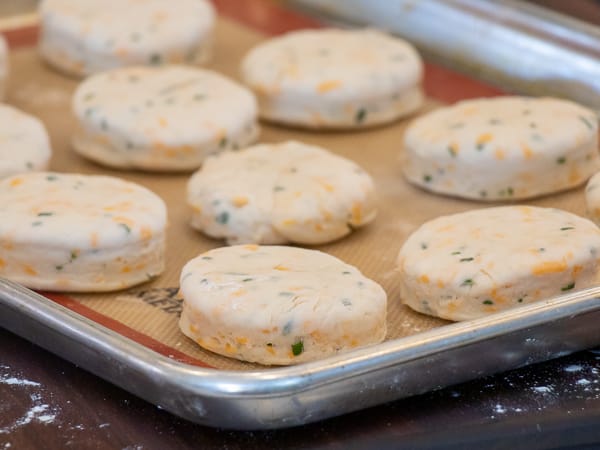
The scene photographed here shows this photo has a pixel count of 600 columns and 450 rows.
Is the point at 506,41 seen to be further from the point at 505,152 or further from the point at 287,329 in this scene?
the point at 287,329

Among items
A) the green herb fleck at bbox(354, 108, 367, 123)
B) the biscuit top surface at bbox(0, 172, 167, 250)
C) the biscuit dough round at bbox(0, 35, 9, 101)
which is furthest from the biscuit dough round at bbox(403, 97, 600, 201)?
the biscuit dough round at bbox(0, 35, 9, 101)

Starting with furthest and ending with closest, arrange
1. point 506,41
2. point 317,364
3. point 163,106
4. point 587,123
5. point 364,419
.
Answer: point 506,41 → point 163,106 → point 587,123 → point 364,419 → point 317,364

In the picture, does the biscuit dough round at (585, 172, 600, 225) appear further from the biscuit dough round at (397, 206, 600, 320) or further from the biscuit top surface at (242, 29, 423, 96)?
the biscuit top surface at (242, 29, 423, 96)

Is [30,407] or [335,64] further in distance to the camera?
[335,64]

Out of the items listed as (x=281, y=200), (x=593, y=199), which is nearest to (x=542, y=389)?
(x=593, y=199)

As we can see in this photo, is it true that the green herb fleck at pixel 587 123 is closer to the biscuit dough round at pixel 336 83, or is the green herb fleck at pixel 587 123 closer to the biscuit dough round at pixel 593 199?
the biscuit dough round at pixel 593 199

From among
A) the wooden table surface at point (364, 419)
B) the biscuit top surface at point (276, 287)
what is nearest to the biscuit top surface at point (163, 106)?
the biscuit top surface at point (276, 287)

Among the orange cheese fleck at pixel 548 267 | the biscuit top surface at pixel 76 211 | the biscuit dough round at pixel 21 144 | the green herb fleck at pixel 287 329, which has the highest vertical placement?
the orange cheese fleck at pixel 548 267
